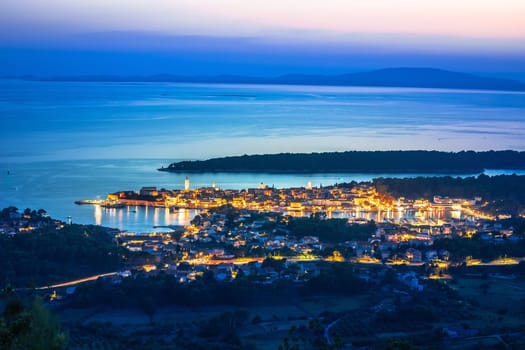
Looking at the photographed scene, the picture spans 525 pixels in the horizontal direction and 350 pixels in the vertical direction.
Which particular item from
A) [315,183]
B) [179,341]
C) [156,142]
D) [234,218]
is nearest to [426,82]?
[156,142]

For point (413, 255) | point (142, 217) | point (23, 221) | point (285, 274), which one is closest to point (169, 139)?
point (142, 217)

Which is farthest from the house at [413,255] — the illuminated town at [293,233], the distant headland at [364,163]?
the distant headland at [364,163]

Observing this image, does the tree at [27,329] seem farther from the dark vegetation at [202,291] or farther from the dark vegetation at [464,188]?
the dark vegetation at [464,188]

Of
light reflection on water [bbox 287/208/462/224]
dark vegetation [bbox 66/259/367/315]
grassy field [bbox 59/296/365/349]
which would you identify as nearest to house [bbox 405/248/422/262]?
dark vegetation [bbox 66/259/367/315]

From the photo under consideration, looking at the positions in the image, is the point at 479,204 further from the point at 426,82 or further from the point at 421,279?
the point at 426,82

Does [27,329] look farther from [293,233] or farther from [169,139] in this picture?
[169,139]

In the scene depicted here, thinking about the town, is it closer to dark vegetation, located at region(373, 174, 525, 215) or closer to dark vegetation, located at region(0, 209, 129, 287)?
dark vegetation, located at region(0, 209, 129, 287)
